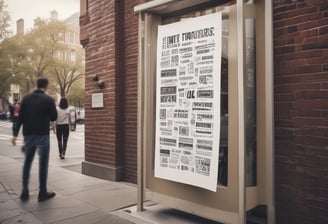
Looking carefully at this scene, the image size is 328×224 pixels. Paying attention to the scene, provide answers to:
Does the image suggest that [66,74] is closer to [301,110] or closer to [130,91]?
[130,91]

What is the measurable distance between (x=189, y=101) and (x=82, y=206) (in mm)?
2313

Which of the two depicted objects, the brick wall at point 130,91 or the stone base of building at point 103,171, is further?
the stone base of building at point 103,171

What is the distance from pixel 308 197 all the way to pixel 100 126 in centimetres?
428

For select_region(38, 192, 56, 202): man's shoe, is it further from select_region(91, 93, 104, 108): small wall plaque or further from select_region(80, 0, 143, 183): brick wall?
select_region(91, 93, 104, 108): small wall plaque

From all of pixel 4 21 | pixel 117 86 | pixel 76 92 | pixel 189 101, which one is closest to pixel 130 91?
pixel 117 86

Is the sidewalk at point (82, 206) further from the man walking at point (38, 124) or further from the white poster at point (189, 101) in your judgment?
the white poster at point (189, 101)

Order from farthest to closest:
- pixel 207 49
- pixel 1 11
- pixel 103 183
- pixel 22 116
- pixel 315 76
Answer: pixel 1 11, pixel 103 183, pixel 22 116, pixel 207 49, pixel 315 76

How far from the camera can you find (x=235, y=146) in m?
3.43

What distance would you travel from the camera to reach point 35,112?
16.4ft

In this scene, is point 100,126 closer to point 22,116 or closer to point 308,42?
point 22,116

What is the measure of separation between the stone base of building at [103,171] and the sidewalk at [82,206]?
0.38 ft

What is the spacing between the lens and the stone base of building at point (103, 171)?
20.0ft

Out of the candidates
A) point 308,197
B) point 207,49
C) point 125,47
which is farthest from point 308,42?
point 125,47

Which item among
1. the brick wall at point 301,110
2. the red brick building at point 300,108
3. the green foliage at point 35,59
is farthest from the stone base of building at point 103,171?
the green foliage at point 35,59
